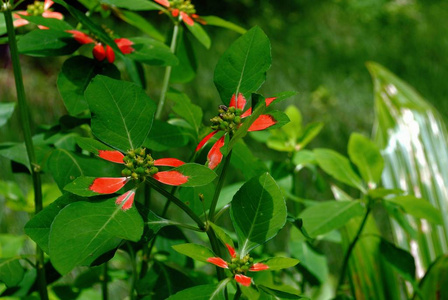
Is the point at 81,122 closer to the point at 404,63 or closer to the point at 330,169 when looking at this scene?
the point at 330,169

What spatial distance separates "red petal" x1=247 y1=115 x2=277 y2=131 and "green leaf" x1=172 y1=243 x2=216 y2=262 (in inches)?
4.5

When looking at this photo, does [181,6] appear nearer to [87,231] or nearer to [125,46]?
[125,46]

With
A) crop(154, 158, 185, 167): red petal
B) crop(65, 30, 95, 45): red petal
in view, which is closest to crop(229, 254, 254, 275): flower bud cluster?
crop(154, 158, 185, 167): red petal

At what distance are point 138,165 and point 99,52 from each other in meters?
0.22

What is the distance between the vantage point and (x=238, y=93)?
1.64 feet

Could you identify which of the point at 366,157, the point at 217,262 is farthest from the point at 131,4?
the point at 366,157

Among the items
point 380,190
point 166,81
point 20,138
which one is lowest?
point 20,138

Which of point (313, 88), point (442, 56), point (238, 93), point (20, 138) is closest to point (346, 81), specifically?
point (313, 88)

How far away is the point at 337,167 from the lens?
A: 78cm

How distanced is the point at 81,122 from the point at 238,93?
28cm

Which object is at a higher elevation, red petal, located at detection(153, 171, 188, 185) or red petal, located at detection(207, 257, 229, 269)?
red petal, located at detection(153, 171, 188, 185)

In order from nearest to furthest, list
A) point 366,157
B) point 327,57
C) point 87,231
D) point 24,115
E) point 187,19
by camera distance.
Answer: point 87,231 < point 24,115 < point 187,19 < point 366,157 < point 327,57

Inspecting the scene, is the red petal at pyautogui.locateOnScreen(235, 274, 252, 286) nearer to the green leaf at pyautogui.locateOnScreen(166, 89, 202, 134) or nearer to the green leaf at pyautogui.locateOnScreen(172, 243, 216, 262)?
the green leaf at pyautogui.locateOnScreen(172, 243, 216, 262)

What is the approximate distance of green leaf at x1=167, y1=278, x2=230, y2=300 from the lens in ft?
1.42
